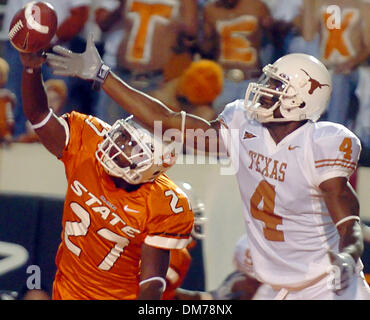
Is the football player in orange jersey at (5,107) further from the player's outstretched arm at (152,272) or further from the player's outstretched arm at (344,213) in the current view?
the player's outstretched arm at (344,213)

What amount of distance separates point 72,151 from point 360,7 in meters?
1.94

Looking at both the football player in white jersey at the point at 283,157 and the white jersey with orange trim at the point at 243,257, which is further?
the white jersey with orange trim at the point at 243,257

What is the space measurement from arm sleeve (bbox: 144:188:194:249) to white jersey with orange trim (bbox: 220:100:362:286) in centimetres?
29

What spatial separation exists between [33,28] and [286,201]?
48.8 inches

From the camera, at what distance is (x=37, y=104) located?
310 centimetres

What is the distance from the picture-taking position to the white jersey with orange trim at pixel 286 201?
3066mm

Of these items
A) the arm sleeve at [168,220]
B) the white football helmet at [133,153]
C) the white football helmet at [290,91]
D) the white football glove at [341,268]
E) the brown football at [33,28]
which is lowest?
the white football glove at [341,268]

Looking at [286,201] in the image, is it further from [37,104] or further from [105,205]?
[37,104]

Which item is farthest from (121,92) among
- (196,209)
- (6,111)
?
(6,111)

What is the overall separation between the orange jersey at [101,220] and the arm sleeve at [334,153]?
1.86 ft

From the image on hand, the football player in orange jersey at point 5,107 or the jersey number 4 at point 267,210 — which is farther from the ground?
the football player in orange jersey at point 5,107

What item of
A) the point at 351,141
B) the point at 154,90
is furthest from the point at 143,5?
the point at 351,141

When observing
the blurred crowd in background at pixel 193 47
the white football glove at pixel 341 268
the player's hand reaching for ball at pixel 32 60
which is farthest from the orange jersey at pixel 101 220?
the blurred crowd in background at pixel 193 47
